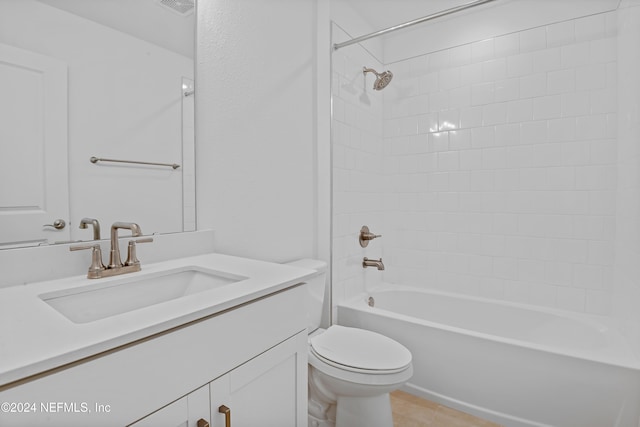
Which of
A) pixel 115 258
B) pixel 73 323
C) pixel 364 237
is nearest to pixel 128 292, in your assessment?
pixel 115 258

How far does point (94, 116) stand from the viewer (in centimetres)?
110

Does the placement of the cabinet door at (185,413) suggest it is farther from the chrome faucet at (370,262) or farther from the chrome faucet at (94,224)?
the chrome faucet at (370,262)

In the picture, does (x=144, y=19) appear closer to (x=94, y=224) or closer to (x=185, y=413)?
(x=94, y=224)

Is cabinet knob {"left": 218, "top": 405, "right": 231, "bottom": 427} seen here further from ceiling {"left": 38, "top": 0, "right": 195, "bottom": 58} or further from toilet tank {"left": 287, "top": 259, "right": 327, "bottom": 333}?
ceiling {"left": 38, "top": 0, "right": 195, "bottom": 58}

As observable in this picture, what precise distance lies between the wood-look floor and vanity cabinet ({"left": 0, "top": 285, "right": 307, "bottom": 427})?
0.82 metres

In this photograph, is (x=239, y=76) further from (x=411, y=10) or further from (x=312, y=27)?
(x=411, y=10)

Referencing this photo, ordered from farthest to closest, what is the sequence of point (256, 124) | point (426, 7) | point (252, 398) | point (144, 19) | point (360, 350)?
point (426, 7) → point (256, 124) → point (360, 350) → point (144, 19) → point (252, 398)

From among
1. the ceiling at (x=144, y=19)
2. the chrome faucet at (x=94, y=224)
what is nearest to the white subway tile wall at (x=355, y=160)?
the ceiling at (x=144, y=19)

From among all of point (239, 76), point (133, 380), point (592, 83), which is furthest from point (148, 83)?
point (592, 83)

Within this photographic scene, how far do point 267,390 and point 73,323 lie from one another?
0.55m

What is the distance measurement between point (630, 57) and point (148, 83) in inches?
90.8

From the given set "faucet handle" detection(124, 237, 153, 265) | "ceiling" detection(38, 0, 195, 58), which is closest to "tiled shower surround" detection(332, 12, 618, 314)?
"ceiling" detection(38, 0, 195, 58)

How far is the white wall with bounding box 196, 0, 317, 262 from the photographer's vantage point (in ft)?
4.93

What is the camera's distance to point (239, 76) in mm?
1545
